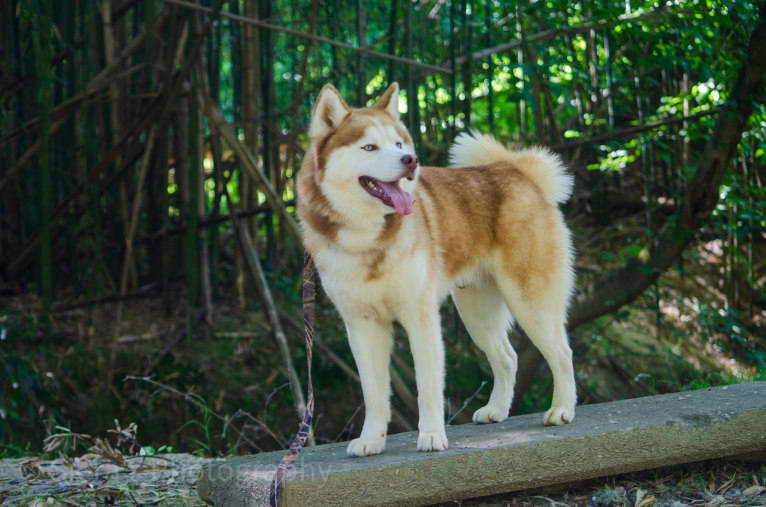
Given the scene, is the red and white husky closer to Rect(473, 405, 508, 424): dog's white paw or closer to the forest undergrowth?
Rect(473, 405, 508, 424): dog's white paw

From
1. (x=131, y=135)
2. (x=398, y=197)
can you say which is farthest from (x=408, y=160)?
(x=131, y=135)

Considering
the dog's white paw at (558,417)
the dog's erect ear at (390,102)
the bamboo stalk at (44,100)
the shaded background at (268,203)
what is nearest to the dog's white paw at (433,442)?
the dog's white paw at (558,417)

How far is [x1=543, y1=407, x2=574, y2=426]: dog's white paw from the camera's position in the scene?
10.0 ft

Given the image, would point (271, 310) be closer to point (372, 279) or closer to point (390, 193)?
point (372, 279)

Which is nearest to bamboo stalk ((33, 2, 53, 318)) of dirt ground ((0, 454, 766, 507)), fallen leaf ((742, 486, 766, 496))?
dirt ground ((0, 454, 766, 507))

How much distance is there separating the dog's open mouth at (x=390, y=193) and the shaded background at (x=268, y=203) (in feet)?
5.59

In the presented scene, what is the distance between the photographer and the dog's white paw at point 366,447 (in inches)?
110

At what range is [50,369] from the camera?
18.9 feet

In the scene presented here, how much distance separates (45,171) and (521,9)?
318cm

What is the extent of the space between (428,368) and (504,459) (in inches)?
17.3

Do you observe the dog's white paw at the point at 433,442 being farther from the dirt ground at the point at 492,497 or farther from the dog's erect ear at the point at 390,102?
the dog's erect ear at the point at 390,102

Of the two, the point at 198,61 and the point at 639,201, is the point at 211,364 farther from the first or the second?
the point at 639,201

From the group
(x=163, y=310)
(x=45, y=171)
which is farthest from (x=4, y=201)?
(x=45, y=171)

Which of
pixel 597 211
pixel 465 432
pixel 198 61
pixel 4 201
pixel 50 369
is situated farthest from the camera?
pixel 597 211
